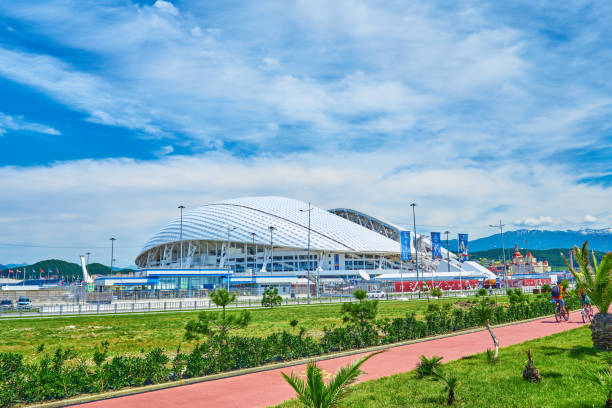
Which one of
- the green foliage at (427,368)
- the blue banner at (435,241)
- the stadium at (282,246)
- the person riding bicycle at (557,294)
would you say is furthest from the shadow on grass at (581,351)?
the stadium at (282,246)

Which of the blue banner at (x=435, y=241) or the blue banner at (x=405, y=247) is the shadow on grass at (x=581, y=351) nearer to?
the blue banner at (x=405, y=247)

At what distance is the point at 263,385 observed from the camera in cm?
1052

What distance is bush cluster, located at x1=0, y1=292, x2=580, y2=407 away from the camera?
9180 mm

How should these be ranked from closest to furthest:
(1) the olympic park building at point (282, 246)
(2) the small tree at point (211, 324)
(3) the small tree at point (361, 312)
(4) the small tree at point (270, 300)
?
1. (2) the small tree at point (211, 324)
2. (3) the small tree at point (361, 312)
3. (4) the small tree at point (270, 300)
4. (1) the olympic park building at point (282, 246)

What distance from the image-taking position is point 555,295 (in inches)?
858

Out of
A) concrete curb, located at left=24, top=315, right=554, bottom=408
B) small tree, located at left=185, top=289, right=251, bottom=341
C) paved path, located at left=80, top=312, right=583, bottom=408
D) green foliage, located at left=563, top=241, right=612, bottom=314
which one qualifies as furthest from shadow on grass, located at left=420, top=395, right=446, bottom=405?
green foliage, located at left=563, top=241, right=612, bottom=314

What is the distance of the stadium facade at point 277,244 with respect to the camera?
9038 centimetres

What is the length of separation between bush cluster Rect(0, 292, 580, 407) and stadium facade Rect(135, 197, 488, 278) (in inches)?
2632

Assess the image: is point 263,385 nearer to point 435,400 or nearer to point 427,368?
point 427,368

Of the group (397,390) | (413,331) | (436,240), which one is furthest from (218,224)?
(397,390)

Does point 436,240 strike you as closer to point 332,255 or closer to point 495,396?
point 332,255

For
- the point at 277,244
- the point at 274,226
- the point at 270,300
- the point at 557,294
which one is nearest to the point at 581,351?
the point at 557,294

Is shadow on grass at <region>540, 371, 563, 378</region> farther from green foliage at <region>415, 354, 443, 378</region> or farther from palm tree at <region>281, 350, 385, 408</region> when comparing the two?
palm tree at <region>281, 350, 385, 408</region>

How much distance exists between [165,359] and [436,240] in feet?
210
